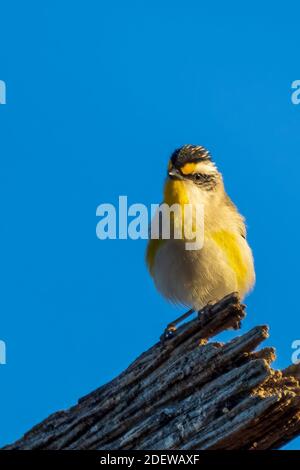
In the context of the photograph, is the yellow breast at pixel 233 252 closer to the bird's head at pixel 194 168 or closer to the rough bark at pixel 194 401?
the bird's head at pixel 194 168

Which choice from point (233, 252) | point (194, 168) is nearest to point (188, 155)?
point (194, 168)

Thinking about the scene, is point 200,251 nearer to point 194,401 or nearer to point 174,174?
point 174,174

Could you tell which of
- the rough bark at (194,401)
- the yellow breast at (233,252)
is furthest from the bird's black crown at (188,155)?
the rough bark at (194,401)

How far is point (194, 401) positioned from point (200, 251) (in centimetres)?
410

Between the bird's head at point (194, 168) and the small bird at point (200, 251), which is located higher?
the bird's head at point (194, 168)

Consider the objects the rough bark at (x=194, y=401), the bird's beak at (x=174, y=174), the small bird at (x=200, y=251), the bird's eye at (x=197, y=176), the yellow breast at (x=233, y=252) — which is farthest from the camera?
the bird's eye at (x=197, y=176)

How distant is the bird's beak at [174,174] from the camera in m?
11.7

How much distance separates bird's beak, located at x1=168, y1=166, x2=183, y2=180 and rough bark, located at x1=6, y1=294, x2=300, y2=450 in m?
3.65

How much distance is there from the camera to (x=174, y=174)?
11.7 meters

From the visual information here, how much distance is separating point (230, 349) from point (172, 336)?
3.32 ft

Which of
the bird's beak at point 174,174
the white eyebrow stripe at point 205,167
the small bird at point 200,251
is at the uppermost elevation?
the white eyebrow stripe at point 205,167

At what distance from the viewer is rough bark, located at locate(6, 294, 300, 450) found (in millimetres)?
6836
